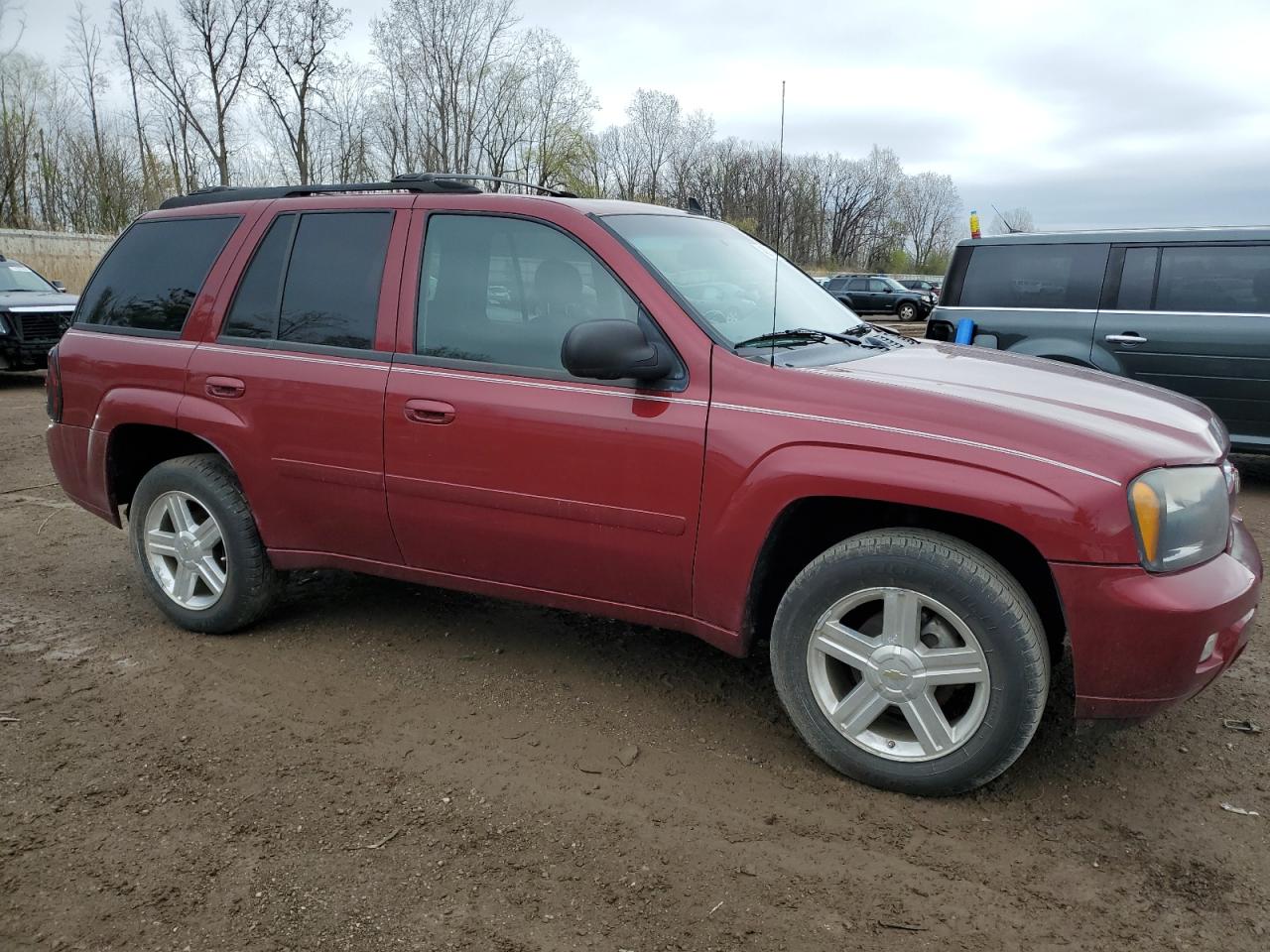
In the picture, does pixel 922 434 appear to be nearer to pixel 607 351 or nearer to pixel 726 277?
pixel 607 351

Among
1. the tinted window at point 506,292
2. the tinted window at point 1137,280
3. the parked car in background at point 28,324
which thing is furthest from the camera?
the parked car in background at point 28,324

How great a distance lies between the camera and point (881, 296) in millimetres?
33156

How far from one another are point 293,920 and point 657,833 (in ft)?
3.23

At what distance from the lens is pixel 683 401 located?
316cm

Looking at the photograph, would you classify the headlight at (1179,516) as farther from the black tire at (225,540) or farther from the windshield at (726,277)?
the black tire at (225,540)

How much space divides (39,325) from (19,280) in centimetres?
169

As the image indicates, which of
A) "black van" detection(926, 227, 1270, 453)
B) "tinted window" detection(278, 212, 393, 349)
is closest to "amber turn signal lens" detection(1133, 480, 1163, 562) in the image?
"tinted window" detection(278, 212, 393, 349)

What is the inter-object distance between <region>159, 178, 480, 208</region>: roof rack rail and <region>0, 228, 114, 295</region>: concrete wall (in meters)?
23.2

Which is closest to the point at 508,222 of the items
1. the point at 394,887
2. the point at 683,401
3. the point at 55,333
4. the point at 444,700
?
the point at 683,401

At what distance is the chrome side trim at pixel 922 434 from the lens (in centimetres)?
269

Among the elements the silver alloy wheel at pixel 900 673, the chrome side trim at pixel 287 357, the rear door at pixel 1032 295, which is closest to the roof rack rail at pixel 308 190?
the chrome side trim at pixel 287 357

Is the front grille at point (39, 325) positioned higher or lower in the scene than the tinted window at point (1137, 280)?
lower

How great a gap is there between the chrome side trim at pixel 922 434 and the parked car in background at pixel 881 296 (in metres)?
30.1

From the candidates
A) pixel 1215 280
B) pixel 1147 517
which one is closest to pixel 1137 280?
pixel 1215 280
